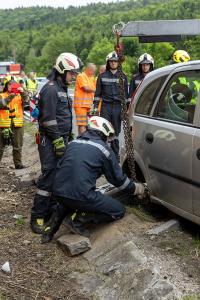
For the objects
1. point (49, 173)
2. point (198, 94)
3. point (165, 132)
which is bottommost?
point (49, 173)

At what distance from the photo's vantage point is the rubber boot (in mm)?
5418

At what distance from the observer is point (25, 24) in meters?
176

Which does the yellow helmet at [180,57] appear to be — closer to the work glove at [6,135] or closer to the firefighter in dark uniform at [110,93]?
the firefighter in dark uniform at [110,93]

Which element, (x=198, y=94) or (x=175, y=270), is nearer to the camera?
(x=175, y=270)

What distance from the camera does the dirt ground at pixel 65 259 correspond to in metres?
3.95

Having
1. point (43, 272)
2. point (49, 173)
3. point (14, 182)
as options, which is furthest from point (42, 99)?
point (14, 182)

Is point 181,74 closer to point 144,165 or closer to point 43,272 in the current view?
point 144,165

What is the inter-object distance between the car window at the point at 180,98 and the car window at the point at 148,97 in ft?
0.45

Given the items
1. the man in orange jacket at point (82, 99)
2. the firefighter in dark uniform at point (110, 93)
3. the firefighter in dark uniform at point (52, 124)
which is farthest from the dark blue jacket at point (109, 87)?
the firefighter in dark uniform at point (52, 124)

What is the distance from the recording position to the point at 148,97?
5.15 metres

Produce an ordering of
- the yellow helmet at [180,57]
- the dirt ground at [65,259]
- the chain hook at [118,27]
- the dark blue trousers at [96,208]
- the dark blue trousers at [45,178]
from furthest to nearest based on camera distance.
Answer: the yellow helmet at [180,57]
the dark blue trousers at [45,178]
the dark blue trousers at [96,208]
the chain hook at [118,27]
the dirt ground at [65,259]

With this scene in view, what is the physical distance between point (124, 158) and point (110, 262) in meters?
1.59

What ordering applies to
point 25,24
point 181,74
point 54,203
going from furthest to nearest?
point 25,24, point 54,203, point 181,74

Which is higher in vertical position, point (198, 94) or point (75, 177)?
point (198, 94)
